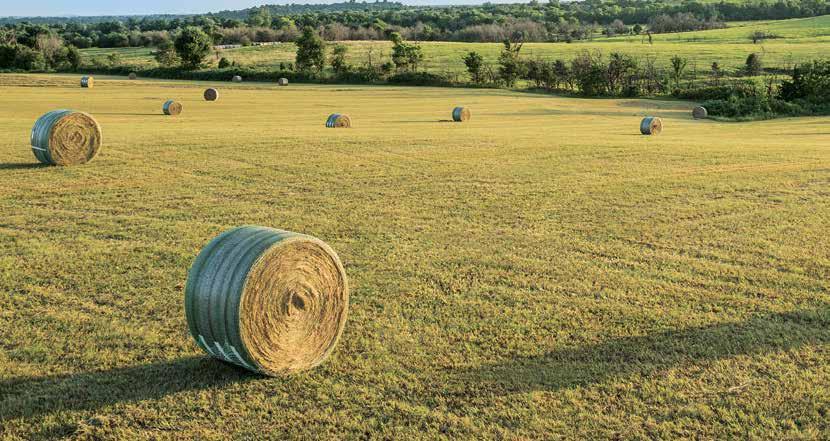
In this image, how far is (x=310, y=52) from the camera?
91750 millimetres

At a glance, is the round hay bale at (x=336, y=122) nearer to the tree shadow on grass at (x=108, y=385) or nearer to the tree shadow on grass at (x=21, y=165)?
the tree shadow on grass at (x=21, y=165)

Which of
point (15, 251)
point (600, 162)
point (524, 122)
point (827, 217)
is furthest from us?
point (524, 122)

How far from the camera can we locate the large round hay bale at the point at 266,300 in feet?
27.0

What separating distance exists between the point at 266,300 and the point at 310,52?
86.4 metres

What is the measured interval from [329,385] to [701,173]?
56.2 feet

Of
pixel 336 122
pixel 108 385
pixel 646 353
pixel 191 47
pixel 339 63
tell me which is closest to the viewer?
pixel 108 385

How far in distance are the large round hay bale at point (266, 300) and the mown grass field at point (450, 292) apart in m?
0.36

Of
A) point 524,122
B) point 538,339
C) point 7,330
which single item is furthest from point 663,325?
point 524,122

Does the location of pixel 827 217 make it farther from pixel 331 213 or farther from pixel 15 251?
pixel 15 251

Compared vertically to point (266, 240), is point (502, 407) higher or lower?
lower

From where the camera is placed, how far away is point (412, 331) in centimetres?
1009

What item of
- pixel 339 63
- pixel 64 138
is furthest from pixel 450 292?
pixel 339 63

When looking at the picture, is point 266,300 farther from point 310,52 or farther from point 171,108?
point 310,52

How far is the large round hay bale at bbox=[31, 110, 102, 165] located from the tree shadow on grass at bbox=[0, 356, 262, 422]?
15.3 meters
